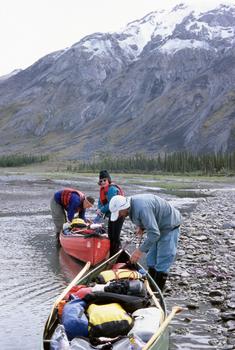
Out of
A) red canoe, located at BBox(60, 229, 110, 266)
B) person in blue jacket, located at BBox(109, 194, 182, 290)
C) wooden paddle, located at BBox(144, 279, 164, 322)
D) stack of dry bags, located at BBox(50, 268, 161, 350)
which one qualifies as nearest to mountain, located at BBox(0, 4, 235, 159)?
red canoe, located at BBox(60, 229, 110, 266)

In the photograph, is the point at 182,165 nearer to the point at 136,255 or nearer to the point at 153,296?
the point at 136,255

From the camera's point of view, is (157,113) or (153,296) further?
(157,113)

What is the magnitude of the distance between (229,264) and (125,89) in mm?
177228

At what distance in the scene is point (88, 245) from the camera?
1565cm

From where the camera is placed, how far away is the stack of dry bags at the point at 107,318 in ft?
23.5

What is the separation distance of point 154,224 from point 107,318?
267 cm

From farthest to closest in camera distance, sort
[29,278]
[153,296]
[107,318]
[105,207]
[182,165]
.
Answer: [182,165] → [105,207] → [29,278] → [153,296] → [107,318]

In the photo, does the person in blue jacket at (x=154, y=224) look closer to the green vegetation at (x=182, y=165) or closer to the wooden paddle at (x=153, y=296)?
the wooden paddle at (x=153, y=296)

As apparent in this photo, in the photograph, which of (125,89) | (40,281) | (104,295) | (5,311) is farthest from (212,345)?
(125,89)

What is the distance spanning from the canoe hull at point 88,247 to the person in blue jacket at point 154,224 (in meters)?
4.34

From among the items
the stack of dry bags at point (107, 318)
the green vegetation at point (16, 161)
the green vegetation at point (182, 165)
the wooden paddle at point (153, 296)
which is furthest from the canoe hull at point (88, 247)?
the green vegetation at point (16, 161)

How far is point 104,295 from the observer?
845cm

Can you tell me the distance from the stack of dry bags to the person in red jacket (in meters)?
8.84

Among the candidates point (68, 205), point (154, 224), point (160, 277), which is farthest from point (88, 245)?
point (154, 224)
